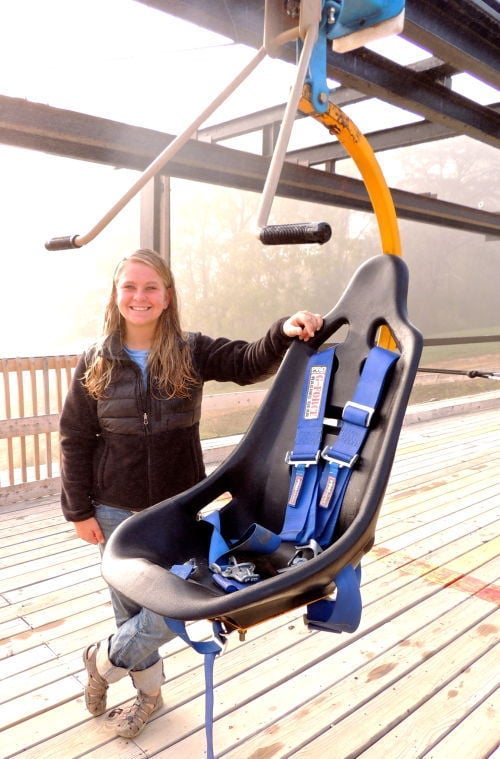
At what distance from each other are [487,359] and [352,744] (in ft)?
99.9

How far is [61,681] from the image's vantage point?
6.33 ft

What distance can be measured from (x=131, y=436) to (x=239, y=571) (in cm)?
50

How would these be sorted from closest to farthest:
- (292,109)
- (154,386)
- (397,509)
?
(292,109) < (154,386) < (397,509)

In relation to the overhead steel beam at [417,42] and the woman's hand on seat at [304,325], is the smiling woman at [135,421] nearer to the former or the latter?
the woman's hand on seat at [304,325]

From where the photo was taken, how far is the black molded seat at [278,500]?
3.51 feet

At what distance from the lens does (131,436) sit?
1.63m

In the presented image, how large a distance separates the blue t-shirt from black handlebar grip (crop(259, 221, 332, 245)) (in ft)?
1.97

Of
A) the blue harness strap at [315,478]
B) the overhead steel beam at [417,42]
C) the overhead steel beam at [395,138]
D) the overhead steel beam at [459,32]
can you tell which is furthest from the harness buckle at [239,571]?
the overhead steel beam at [395,138]

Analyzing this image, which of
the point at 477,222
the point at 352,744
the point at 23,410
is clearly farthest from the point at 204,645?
the point at 477,222

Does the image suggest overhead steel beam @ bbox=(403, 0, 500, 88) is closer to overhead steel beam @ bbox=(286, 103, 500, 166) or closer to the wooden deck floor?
overhead steel beam @ bbox=(286, 103, 500, 166)

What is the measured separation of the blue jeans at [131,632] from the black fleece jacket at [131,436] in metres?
0.05

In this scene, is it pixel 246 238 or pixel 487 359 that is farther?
pixel 487 359

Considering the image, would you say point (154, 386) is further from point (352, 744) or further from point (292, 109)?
point (352, 744)

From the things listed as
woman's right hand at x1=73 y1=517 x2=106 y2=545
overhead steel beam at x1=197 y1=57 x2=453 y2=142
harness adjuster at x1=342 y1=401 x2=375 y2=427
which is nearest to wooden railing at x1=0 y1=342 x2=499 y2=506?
overhead steel beam at x1=197 y1=57 x2=453 y2=142
